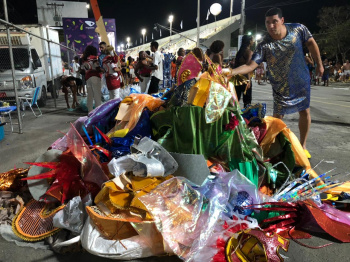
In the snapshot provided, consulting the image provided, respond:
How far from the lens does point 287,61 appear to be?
11.5 ft

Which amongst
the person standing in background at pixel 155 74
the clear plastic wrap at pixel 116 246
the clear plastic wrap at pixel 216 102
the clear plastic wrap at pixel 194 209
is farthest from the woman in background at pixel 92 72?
the clear plastic wrap at pixel 116 246

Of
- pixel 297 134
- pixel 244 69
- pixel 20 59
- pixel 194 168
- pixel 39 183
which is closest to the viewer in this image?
pixel 194 168

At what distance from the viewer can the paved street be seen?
197 centimetres

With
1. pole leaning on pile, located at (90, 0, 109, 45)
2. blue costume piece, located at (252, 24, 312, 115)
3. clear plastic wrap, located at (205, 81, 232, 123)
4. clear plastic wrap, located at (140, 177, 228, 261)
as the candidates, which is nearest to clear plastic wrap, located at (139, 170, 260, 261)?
clear plastic wrap, located at (140, 177, 228, 261)

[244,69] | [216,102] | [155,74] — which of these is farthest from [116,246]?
[155,74]

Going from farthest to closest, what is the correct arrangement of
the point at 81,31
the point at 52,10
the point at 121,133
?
1. the point at 52,10
2. the point at 81,31
3. the point at 121,133

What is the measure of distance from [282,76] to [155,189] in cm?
247

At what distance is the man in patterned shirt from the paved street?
77cm

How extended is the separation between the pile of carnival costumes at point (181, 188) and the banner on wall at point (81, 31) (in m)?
13.6

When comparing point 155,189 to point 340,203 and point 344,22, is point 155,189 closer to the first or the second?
point 340,203

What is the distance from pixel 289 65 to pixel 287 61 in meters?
0.06

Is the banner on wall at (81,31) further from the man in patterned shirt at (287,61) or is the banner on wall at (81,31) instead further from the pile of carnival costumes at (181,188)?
the pile of carnival costumes at (181,188)

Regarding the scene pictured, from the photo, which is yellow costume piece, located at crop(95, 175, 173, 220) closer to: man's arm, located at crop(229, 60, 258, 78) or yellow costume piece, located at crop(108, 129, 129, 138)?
yellow costume piece, located at crop(108, 129, 129, 138)

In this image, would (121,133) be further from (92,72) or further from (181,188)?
(92,72)
